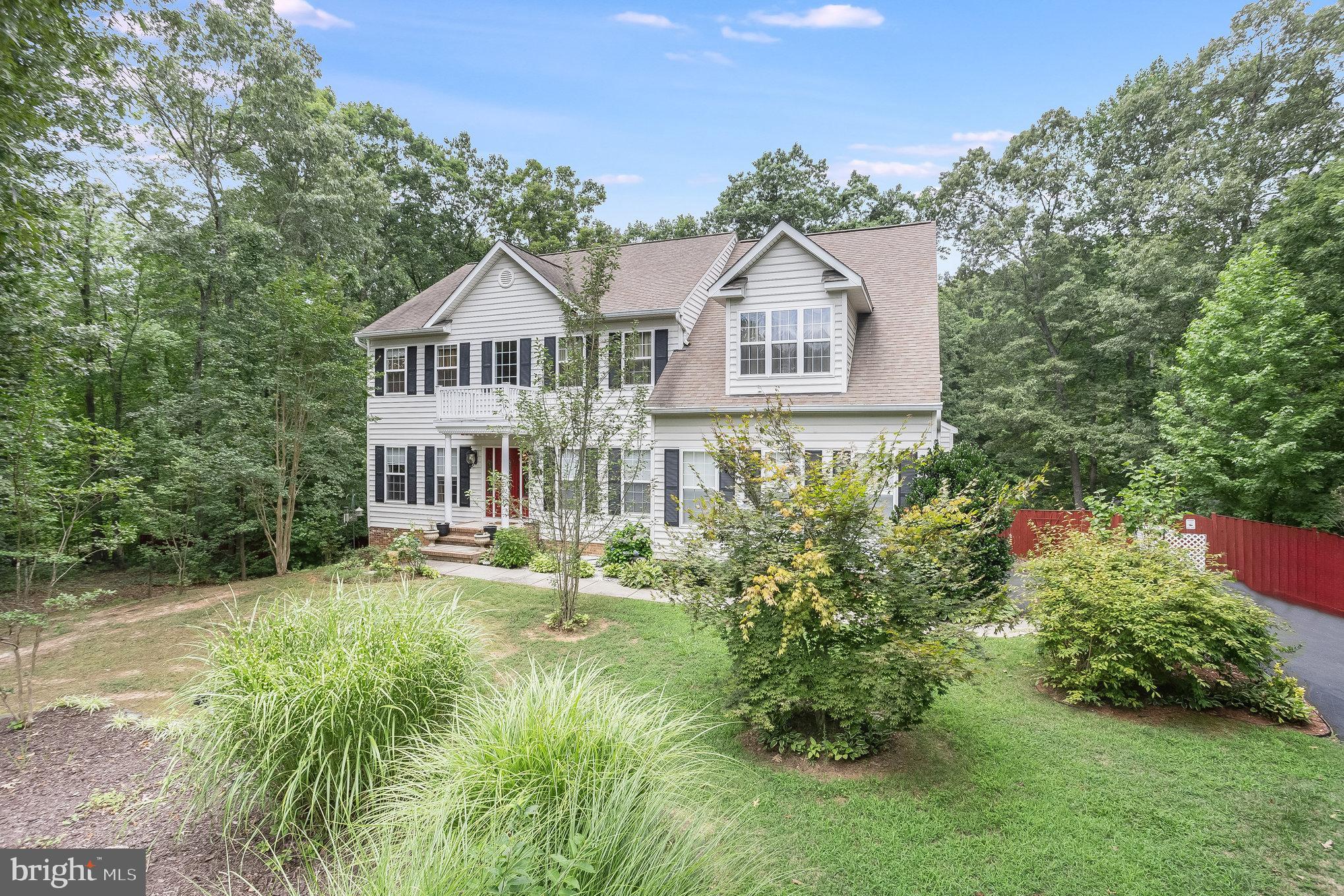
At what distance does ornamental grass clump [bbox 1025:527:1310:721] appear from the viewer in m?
5.43

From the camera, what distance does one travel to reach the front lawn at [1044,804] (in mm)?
3414

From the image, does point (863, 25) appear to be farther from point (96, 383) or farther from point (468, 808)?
point (96, 383)

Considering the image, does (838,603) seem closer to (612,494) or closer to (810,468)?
(810,468)

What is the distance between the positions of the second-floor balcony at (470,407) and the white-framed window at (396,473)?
223cm

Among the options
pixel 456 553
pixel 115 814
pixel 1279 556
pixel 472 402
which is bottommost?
pixel 456 553

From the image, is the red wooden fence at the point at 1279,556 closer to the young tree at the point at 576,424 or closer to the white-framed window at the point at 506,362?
the young tree at the point at 576,424

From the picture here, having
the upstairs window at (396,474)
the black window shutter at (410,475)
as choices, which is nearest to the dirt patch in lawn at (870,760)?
the black window shutter at (410,475)

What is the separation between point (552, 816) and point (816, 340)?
1080cm

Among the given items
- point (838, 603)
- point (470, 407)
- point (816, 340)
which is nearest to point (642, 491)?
point (470, 407)

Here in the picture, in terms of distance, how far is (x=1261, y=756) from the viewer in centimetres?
484

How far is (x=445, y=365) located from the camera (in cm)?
1574

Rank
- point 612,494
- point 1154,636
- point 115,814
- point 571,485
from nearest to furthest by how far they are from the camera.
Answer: point 115,814
point 1154,636
point 571,485
point 612,494

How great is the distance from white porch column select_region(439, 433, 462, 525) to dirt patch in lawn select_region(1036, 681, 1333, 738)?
1371 centimetres

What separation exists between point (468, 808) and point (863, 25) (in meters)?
13.0
